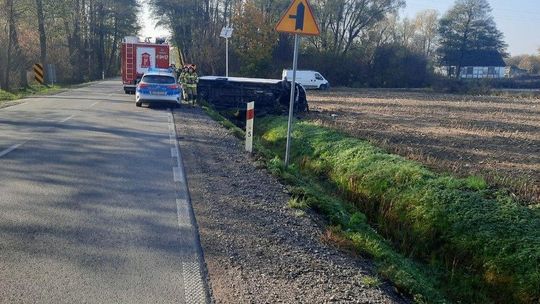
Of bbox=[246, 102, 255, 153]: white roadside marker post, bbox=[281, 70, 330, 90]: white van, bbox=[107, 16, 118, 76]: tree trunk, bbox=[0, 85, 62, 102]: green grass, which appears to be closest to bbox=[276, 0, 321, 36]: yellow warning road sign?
bbox=[246, 102, 255, 153]: white roadside marker post

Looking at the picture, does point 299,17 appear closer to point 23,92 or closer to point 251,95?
point 251,95

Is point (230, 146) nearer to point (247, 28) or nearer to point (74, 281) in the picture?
point (74, 281)

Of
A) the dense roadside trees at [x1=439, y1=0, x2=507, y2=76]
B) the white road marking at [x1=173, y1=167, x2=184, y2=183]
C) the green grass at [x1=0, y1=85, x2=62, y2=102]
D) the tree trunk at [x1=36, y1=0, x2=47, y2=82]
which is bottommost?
the white road marking at [x1=173, y1=167, x2=184, y2=183]

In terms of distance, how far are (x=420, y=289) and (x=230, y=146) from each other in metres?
7.58

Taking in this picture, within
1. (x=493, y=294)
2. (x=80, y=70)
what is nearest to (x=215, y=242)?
(x=493, y=294)

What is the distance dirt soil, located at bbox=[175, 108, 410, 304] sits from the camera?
4.29 meters

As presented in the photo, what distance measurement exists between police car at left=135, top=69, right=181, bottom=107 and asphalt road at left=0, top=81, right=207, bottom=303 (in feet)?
28.2

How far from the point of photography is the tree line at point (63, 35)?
2966 cm

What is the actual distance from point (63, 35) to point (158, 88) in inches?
1203

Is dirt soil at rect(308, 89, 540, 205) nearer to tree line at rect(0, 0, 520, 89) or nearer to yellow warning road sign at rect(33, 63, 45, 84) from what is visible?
yellow warning road sign at rect(33, 63, 45, 84)

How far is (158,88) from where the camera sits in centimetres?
1984

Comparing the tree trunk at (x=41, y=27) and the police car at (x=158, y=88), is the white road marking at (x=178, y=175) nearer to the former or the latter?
the police car at (x=158, y=88)

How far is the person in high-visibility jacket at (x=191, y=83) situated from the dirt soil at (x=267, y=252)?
13670mm

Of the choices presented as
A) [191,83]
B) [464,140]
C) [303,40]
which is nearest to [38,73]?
[191,83]
